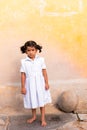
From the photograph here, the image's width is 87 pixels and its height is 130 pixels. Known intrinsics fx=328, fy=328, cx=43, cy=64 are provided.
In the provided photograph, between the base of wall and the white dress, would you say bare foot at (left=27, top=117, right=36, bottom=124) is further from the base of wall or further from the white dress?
the base of wall

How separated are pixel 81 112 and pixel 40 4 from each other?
1.97 meters

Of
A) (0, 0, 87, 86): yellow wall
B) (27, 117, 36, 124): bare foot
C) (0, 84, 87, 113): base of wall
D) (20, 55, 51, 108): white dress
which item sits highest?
(0, 0, 87, 86): yellow wall

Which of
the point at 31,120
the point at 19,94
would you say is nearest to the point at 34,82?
the point at 31,120

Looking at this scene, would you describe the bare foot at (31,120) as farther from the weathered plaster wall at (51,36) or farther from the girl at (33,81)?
the weathered plaster wall at (51,36)

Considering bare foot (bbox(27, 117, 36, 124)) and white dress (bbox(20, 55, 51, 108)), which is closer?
white dress (bbox(20, 55, 51, 108))

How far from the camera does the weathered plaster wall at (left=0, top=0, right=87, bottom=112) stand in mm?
5566

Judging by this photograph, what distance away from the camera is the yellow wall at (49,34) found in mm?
5566

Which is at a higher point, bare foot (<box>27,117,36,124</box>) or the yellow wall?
the yellow wall

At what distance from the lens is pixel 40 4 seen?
18.2ft

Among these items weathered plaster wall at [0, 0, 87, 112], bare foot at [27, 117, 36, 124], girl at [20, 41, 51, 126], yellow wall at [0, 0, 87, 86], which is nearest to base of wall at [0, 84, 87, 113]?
weathered plaster wall at [0, 0, 87, 112]

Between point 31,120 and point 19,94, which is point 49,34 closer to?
point 19,94

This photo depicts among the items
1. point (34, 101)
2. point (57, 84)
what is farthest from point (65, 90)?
point (34, 101)

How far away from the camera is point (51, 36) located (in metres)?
5.64

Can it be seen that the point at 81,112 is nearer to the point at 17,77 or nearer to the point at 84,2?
the point at 17,77
